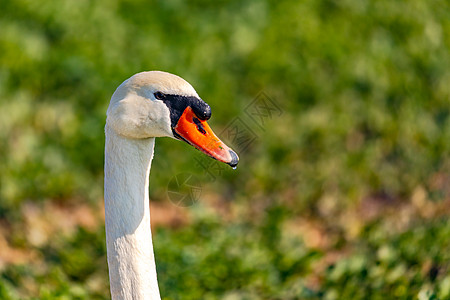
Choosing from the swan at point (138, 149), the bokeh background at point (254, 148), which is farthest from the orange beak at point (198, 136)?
the bokeh background at point (254, 148)

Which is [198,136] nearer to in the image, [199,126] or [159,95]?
[199,126]

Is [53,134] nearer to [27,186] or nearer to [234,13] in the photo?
[27,186]

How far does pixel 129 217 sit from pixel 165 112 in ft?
1.54

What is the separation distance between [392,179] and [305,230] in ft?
3.29

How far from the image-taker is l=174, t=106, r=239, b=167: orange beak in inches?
110

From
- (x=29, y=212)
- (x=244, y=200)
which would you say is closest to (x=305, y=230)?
(x=244, y=200)

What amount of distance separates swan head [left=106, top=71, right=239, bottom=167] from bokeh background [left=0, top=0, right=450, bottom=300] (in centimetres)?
149

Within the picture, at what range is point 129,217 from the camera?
9.68 ft

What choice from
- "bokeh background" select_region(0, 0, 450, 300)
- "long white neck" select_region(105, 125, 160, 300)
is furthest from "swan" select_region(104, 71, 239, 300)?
"bokeh background" select_region(0, 0, 450, 300)

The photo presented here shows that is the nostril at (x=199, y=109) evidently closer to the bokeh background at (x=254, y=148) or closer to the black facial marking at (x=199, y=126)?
the black facial marking at (x=199, y=126)

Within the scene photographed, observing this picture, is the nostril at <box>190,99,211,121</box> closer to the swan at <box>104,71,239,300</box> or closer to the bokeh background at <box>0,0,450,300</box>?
the swan at <box>104,71,239,300</box>

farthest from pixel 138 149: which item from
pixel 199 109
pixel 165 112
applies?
pixel 199 109

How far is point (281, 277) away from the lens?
4629 mm

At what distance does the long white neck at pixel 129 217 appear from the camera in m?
2.91
